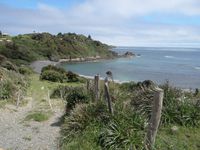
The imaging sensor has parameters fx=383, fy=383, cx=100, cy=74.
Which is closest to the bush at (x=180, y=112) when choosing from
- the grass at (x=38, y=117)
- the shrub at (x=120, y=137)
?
the shrub at (x=120, y=137)

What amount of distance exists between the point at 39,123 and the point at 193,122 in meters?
6.10

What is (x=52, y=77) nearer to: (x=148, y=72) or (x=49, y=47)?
(x=148, y=72)

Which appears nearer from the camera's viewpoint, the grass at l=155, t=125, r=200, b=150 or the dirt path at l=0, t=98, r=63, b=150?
the grass at l=155, t=125, r=200, b=150

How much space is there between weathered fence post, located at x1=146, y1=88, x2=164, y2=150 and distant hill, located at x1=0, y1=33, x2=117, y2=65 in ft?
254

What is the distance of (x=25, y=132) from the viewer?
1334 cm

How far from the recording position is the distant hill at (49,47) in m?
89.8

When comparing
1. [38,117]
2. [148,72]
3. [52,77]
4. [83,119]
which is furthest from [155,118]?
[148,72]

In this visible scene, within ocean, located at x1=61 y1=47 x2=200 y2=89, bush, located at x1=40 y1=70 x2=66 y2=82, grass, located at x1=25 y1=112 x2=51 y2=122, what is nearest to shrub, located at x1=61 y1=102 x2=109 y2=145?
grass, located at x1=25 y1=112 x2=51 y2=122

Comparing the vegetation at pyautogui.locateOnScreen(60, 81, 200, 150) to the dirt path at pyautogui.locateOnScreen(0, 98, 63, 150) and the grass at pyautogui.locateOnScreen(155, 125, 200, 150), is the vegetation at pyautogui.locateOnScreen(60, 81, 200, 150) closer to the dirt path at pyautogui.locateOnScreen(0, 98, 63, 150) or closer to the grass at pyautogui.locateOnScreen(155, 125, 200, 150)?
the grass at pyautogui.locateOnScreen(155, 125, 200, 150)

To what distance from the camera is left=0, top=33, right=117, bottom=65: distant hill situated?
8980cm

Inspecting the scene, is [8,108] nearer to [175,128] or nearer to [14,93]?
[14,93]

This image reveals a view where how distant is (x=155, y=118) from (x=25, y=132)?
5.54m

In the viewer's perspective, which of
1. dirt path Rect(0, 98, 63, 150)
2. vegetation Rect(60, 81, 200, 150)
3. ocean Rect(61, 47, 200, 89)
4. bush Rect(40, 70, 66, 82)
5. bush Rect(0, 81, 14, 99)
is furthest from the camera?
ocean Rect(61, 47, 200, 89)

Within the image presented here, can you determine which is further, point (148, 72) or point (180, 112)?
point (148, 72)
